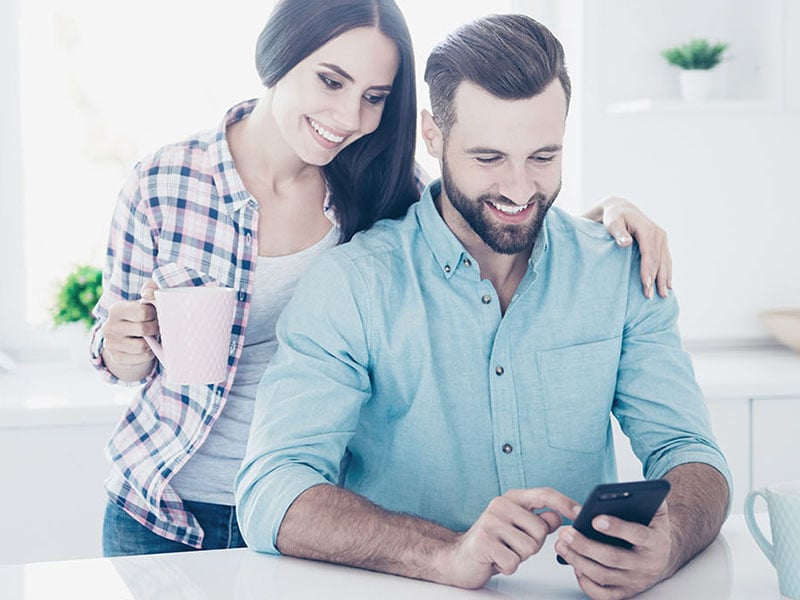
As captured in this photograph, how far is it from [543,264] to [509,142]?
22 cm

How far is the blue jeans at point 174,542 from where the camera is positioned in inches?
67.4

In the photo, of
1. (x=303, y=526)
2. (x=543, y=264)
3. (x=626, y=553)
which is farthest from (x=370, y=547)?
(x=543, y=264)

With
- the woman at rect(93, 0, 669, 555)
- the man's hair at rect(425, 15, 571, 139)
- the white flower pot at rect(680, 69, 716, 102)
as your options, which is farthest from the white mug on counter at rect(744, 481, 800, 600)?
the white flower pot at rect(680, 69, 716, 102)

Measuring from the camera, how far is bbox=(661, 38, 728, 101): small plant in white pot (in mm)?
2758

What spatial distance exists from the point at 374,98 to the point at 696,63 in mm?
1450

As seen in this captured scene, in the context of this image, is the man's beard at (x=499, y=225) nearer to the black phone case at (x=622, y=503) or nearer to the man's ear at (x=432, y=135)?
the man's ear at (x=432, y=135)

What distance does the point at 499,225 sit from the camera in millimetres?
1490

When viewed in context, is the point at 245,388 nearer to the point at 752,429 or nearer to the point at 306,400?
the point at 306,400

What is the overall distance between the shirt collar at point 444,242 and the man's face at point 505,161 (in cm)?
4

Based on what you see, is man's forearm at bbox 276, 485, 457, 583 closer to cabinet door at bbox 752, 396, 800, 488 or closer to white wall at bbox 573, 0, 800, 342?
cabinet door at bbox 752, 396, 800, 488

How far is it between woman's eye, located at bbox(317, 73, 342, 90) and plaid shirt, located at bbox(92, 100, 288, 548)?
0.22 meters

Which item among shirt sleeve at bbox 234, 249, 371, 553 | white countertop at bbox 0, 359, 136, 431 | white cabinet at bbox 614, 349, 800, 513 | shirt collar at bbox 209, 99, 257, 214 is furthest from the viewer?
white cabinet at bbox 614, 349, 800, 513

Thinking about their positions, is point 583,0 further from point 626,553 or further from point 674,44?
point 626,553

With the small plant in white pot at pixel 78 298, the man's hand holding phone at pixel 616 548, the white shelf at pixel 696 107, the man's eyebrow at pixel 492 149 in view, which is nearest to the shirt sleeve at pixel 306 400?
the man's eyebrow at pixel 492 149
